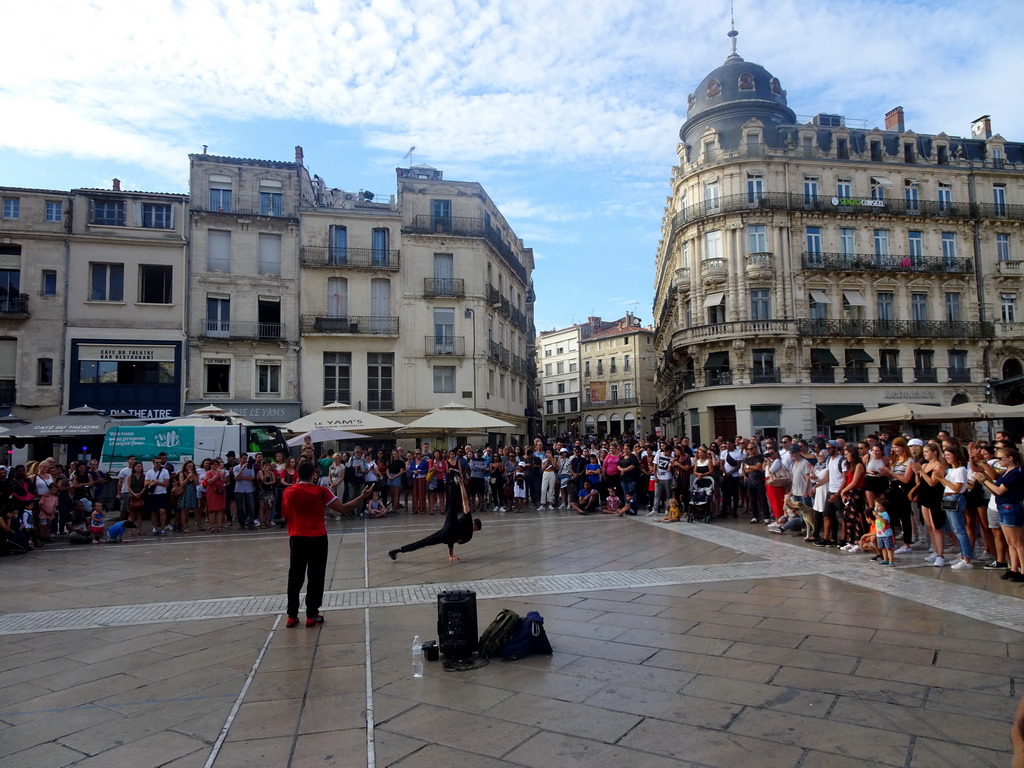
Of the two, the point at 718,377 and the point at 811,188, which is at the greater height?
the point at 811,188

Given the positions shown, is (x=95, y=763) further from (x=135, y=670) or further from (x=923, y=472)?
(x=923, y=472)

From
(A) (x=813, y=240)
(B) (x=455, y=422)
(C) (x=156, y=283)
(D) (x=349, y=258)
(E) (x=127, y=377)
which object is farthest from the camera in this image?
(A) (x=813, y=240)

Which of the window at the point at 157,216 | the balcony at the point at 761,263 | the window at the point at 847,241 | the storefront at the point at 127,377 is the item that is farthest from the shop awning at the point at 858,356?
the window at the point at 157,216

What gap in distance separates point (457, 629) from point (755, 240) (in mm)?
33771

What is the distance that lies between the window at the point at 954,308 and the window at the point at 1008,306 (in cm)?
235

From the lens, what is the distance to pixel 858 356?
34.9 meters

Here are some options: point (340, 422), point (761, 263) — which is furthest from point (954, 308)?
point (340, 422)

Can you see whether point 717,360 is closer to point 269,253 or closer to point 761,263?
point 761,263

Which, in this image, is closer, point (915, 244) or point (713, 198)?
point (713, 198)

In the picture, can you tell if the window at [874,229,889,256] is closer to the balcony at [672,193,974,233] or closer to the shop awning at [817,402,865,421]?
the balcony at [672,193,974,233]

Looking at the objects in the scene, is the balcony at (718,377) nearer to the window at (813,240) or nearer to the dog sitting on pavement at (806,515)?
the window at (813,240)

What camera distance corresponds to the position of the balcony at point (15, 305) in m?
27.7

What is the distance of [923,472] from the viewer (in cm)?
894

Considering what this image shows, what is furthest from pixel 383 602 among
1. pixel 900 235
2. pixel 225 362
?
pixel 900 235
